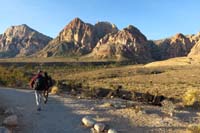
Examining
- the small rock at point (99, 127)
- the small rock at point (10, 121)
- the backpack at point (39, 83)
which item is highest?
the backpack at point (39, 83)

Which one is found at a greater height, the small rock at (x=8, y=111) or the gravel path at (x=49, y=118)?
the small rock at (x=8, y=111)

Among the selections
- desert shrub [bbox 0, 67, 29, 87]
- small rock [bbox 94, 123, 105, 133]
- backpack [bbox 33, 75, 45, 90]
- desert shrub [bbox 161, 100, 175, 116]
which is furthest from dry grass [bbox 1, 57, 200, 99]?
small rock [bbox 94, 123, 105, 133]

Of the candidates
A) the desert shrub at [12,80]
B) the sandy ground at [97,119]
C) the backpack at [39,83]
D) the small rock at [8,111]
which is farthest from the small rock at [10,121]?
the desert shrub at [12,80]

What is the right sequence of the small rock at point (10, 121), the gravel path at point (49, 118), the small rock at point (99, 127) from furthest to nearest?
the small rock at point (10, 121), the gravel path at point (49, 118), the small rock at point (99, 127)

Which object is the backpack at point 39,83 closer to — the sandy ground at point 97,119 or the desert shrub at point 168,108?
the sandy ground at point 97,119

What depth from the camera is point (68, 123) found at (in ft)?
45.9

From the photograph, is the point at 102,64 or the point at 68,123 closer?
the point at 68,123

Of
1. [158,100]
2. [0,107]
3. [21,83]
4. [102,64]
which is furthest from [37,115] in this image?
[102,64]

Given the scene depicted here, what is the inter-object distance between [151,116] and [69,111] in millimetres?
3525

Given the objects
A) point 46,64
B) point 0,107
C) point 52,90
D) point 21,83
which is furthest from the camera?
point 46,64

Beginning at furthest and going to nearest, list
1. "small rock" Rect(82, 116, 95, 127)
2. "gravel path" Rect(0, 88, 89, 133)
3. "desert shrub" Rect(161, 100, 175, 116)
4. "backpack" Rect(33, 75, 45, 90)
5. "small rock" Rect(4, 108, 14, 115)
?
"backpack" Rect(33, 75, 45, 90)
"desert shrub" Rect(161, 100, 175, 116)
"small rock" Rect(4, 108, 14, 115)
"small rock" Rect(82, 116, 95, 127)
"gravel path" Rect(0, 88, 89, 133)

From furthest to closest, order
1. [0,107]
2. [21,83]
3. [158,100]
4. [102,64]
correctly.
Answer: [102,64], [21,83], [158,100], [0,107]

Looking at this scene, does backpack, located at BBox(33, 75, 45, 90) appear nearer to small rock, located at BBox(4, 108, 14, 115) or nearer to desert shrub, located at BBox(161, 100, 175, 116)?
small rock, located at BBox(4, 108, 14, 115)

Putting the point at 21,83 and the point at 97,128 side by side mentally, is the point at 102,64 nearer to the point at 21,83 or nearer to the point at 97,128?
the point at 21,83
